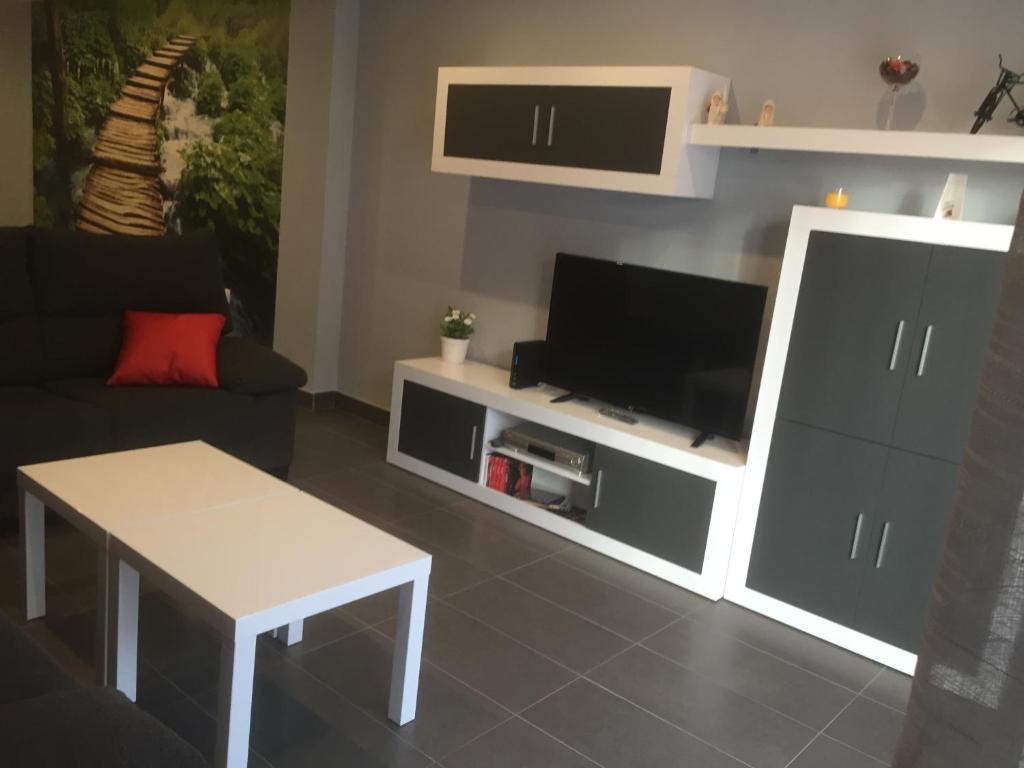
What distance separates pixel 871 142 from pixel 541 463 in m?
1.84

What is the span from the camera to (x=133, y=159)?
6.09 metres

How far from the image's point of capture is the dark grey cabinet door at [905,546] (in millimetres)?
2764

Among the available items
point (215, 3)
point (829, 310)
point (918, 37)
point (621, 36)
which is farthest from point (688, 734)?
point (215, 3)

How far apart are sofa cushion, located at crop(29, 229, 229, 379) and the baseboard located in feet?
4.29

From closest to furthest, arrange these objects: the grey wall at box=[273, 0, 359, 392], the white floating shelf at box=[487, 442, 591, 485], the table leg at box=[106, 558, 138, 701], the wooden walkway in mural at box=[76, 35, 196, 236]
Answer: the table leg at box=[106, 558, 138, 701] < the white floating shelf at box=[487, 442, 591, 485] < the grey wall at box=[273, 0, 359, 392] < the wooden walkway in mural at box=[76, 35, 196, 236]

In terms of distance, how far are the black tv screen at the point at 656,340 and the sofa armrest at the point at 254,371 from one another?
1.20m

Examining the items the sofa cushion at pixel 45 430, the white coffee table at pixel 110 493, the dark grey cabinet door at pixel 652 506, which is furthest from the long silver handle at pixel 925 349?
the sofa cushion at pixel 45 430

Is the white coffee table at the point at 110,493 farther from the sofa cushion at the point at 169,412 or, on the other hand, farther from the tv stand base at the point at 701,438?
the tv stand base at the point at 701,438

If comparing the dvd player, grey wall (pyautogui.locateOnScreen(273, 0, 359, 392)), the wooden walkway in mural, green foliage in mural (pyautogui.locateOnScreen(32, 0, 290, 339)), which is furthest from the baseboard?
the wooden walkway in mural

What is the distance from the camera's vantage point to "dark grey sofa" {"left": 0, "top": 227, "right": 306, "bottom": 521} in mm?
3230

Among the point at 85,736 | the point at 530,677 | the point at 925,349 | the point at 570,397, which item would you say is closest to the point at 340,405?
the point at 570,397

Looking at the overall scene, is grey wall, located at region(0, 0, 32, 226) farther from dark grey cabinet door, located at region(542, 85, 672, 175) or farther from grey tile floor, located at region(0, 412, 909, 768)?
dark grey cabinet door, located at region(542, 85, 672, 175)

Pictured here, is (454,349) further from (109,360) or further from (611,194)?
(109,360)

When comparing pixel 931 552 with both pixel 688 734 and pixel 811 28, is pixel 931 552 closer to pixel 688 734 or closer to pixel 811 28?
pixel 688 734
